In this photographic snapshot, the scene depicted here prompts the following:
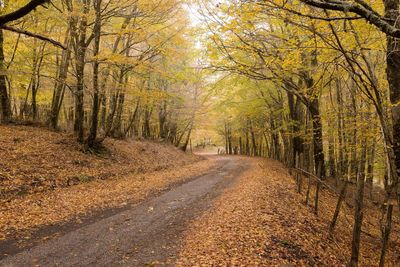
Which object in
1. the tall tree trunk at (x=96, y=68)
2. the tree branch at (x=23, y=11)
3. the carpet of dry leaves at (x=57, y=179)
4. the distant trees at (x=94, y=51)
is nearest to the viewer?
the tree branch at (x=23, y=11)

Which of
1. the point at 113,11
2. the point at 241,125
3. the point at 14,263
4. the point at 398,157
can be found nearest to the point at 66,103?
the point at 113,11

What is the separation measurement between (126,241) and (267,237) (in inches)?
128

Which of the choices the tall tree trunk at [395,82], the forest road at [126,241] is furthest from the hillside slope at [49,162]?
the tall tree trunk at [395,82]

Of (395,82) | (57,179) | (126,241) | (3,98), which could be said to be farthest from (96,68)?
(395,82)

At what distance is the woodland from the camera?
4.77 meters

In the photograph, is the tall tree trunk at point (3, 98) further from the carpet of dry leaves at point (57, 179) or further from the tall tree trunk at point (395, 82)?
the tall tree trunk at point (395, 82)

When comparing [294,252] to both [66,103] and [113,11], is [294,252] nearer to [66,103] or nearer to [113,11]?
[113,11]

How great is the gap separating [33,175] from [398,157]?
1097 centimetres

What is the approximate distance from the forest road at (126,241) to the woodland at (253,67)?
3538 mm

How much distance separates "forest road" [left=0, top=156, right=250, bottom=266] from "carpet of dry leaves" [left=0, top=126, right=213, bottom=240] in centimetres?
111

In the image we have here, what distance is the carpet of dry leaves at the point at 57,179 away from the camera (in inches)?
300

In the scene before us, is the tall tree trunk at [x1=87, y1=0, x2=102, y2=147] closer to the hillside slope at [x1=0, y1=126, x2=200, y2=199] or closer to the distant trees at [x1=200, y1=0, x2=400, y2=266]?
the hillside slope at [x1=0, y1=126, x2=200, y2=199]

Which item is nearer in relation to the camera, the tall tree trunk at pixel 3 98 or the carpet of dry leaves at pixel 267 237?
the carpet of dry leaves at pixel 267 237

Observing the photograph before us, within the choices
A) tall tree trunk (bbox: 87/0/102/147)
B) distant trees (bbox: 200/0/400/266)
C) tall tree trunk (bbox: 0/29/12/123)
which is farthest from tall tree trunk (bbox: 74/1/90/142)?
distant trees (bbox: 200/0/400/266)
